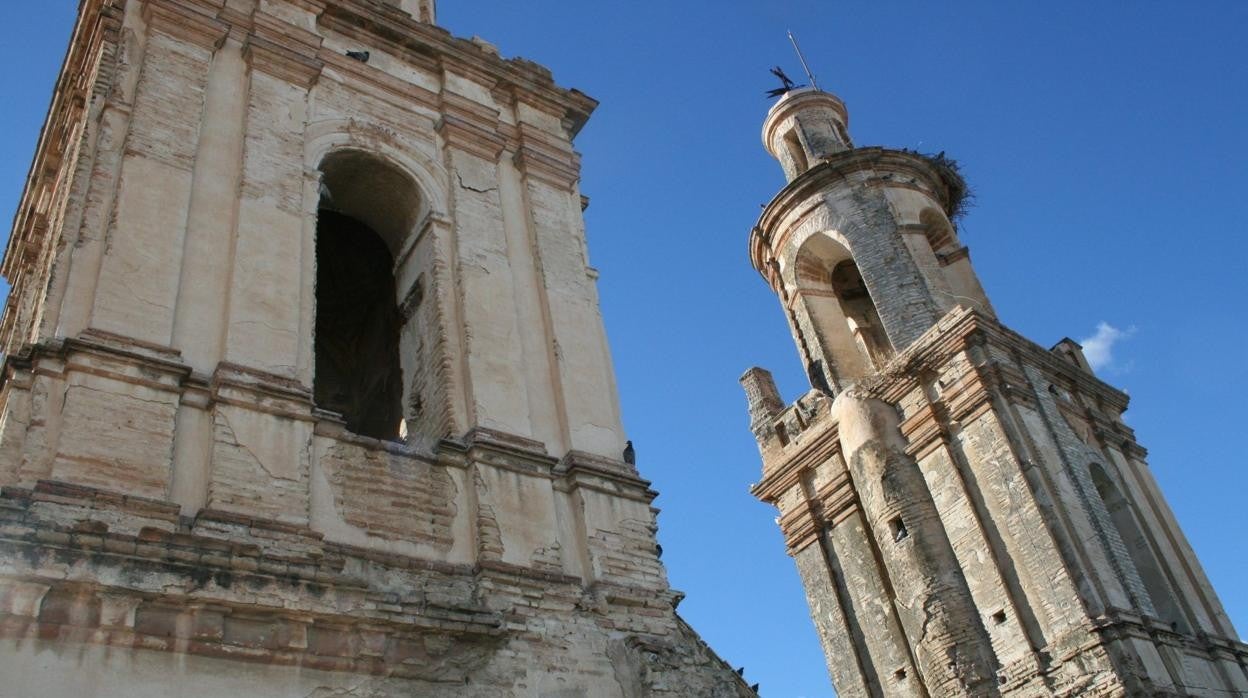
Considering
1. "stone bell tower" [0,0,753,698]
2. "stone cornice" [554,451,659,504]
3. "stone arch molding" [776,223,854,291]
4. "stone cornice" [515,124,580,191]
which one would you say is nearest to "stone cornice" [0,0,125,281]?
"stone bell tower" [0,0,753,698]

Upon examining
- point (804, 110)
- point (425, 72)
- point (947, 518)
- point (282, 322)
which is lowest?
point (282, 322)

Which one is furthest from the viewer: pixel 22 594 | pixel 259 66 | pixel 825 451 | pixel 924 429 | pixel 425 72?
pixel 825 451

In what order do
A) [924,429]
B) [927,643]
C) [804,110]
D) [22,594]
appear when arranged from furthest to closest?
[804,110] → [924,429] → [927,643] → [22,594]

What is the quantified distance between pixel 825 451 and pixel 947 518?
264 centimetres

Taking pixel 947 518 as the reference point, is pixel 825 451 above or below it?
above

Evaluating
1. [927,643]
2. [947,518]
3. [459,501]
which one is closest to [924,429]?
[947,518]

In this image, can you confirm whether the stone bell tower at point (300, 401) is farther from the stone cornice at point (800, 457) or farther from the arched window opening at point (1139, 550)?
the arched window opening at point (1139, 550)

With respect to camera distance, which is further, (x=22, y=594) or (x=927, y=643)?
(x=927, y=643)

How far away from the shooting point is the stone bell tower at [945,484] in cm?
1245

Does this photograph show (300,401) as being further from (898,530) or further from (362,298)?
(898,530)

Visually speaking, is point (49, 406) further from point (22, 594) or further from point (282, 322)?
point (282, 322)

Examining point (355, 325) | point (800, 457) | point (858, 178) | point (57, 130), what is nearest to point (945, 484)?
point (800, 457)

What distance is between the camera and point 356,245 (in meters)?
10.6

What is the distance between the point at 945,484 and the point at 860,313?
5055mm
